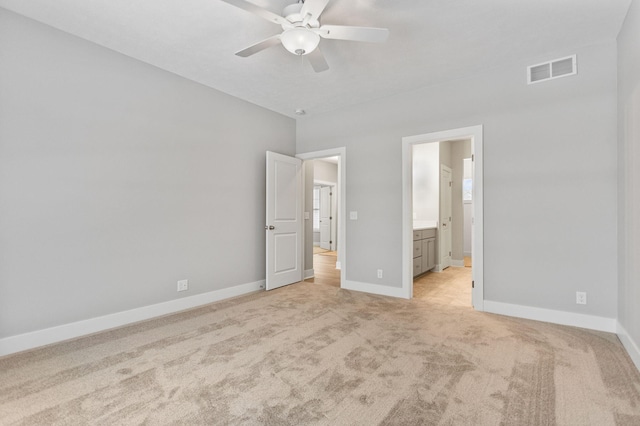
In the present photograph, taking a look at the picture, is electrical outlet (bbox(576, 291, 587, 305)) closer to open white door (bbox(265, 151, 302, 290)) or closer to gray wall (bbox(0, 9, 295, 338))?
open white door (bbox(265, 151, 302, 290))

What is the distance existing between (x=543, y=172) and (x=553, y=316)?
1.48 m

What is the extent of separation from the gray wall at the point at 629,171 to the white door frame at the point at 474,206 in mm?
1163

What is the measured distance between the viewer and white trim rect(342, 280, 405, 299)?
427cm

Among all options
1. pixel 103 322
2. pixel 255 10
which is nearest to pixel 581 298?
pixel 255 10

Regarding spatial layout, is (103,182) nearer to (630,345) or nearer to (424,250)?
(630,345)

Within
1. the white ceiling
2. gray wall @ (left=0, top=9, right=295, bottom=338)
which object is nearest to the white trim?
gray wall @ (left=0, top=9, right=295, bottom=338)

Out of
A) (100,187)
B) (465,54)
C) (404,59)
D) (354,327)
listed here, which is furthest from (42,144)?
(465,54)

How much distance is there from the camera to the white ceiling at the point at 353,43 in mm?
2494

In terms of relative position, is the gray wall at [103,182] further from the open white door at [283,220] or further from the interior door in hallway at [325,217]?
the interior door in hallway at [325,217]

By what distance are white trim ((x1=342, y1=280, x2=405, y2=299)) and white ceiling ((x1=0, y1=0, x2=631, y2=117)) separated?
270cm

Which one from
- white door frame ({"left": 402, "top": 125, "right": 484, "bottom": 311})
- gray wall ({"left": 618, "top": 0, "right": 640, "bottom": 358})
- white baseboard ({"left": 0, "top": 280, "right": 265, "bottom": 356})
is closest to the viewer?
gray wall ({"left": 618, "top": 0, "right": 640, "bottom": 358})

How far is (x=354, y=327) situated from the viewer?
3.11 metres

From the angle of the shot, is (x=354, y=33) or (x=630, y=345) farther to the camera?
(x=630, y=345)

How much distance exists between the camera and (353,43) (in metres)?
3.02
